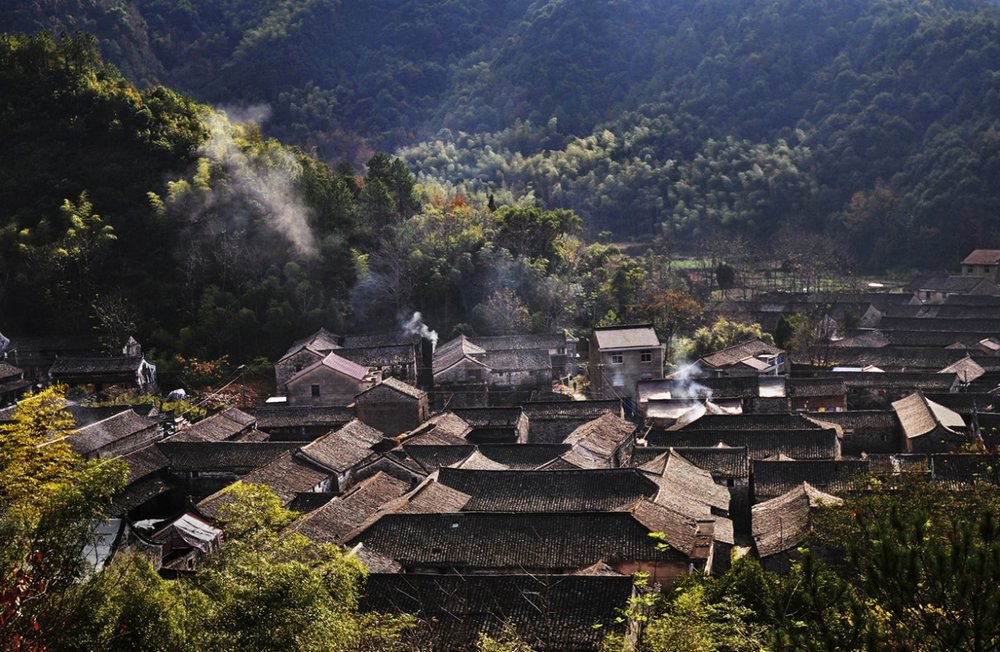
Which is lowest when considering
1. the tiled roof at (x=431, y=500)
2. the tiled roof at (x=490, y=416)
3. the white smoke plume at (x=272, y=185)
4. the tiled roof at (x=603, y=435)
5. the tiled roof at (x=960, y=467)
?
the tiled roof at (x=490, y=416)

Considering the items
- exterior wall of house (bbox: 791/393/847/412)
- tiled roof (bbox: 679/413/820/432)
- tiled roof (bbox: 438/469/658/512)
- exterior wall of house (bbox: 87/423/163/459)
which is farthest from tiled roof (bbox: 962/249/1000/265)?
exterior wall of house (bbox: 87/423/163/459)

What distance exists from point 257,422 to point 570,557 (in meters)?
15.3

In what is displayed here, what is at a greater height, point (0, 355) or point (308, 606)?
point (308, 606)

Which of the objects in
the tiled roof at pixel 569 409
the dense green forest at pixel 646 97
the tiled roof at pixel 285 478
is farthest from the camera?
the dense green forest at pixel 646 97

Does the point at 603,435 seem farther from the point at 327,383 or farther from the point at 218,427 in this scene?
the point at 218,427

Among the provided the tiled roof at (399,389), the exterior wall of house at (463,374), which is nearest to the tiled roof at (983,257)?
the exterior wall of house at (463,374)

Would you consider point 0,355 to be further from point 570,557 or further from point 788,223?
point 788,223

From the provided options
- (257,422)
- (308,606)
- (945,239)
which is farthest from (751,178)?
(308,606)

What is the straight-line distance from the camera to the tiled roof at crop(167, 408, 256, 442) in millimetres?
29734

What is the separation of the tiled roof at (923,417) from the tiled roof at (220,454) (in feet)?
56.6

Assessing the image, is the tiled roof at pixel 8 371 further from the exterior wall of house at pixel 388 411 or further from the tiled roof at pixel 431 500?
the tiled roof at pixel 431 500

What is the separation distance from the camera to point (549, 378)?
37.3m

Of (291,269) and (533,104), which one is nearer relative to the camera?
(291,269)

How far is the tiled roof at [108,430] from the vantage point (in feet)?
91.5
